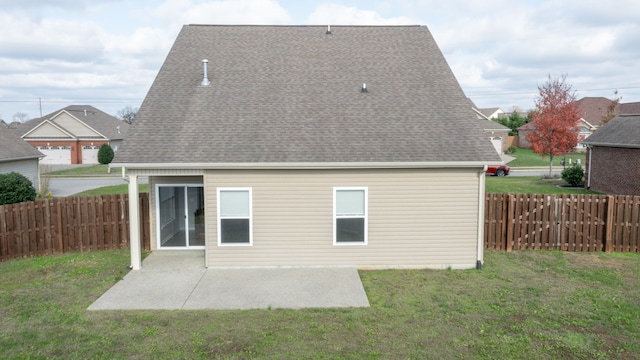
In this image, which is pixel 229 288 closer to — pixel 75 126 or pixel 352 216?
pixel 352 216

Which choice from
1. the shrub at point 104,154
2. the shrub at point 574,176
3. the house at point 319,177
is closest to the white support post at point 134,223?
the house at point 319,177

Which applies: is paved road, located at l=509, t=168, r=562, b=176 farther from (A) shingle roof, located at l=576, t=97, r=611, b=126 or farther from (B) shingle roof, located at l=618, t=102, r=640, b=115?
(A) shingle roof, located at l=576, t=97, r=611, b=126

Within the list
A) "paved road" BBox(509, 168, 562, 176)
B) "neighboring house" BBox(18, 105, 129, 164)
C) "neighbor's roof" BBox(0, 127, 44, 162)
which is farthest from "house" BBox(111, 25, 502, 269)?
"neighboring house" BBox(18, 105, 129, 164)

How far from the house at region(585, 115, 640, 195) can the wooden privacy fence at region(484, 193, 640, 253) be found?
10711mm

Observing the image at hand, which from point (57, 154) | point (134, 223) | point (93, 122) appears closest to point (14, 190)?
point (134, 223)

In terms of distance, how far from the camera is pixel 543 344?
309 inches

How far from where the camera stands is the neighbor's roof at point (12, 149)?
82.1ft

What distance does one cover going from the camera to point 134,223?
1217 centimetres

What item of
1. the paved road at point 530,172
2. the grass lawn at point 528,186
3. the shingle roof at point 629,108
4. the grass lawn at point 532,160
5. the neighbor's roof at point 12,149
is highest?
the shingle roof at point 629,108

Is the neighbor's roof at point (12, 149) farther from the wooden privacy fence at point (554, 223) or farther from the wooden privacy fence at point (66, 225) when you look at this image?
the wooden privacy fence at point (554, 223)

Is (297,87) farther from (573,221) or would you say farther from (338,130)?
(573,221)

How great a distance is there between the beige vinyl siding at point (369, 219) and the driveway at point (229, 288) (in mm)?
444

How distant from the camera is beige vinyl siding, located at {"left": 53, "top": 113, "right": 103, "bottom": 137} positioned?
164ft

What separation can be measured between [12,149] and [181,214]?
17314mm
